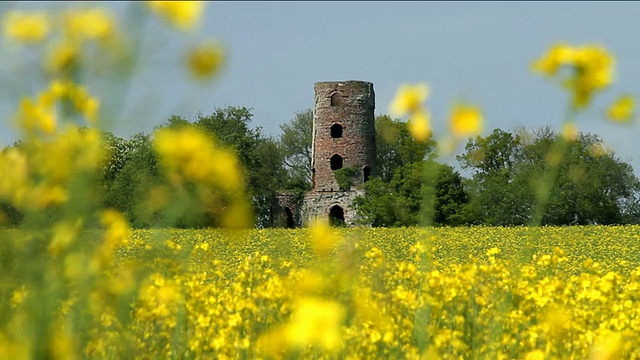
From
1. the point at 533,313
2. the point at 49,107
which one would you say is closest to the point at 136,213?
the point at 49,107

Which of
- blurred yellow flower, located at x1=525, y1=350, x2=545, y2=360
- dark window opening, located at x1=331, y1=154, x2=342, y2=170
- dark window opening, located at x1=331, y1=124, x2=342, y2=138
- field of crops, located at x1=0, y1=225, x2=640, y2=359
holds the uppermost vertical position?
dark window opening, located at x1=331, y1=124, x2=342, y2=138

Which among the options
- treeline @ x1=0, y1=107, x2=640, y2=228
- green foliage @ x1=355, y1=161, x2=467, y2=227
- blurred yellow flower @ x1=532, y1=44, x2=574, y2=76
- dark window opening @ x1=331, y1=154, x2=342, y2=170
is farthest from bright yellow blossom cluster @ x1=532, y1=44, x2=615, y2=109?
dark window opening @ x1=331, y1=154, x2=342, y2=170

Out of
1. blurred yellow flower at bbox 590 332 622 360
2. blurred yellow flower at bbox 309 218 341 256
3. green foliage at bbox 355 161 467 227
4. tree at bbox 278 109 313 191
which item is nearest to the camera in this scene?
blurred yellow flower at bbox 309 218 341 256

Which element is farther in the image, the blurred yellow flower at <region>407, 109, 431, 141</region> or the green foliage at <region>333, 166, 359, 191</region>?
the green foliage at <region>333, 166, 359, 191</region>

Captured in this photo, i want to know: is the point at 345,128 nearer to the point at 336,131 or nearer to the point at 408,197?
the point at 336,131

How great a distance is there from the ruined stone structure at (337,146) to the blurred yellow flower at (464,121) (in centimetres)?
4366

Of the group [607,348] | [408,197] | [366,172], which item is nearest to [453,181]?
[408,197]

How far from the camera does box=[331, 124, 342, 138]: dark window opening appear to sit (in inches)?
1910

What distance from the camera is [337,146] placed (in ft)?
158

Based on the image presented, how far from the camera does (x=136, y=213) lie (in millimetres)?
3486

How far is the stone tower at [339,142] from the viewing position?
47.4 meters

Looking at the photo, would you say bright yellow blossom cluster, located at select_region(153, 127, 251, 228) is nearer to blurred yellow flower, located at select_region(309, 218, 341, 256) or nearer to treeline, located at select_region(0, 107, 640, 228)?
blurred yellow flower, located at select_region(309, 218, 341, 256)

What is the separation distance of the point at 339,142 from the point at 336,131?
755 millimetres

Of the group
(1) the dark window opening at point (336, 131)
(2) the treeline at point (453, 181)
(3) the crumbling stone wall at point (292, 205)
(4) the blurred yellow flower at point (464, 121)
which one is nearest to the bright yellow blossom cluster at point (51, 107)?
(4) the blurred yellow flower at point (464, 121)
